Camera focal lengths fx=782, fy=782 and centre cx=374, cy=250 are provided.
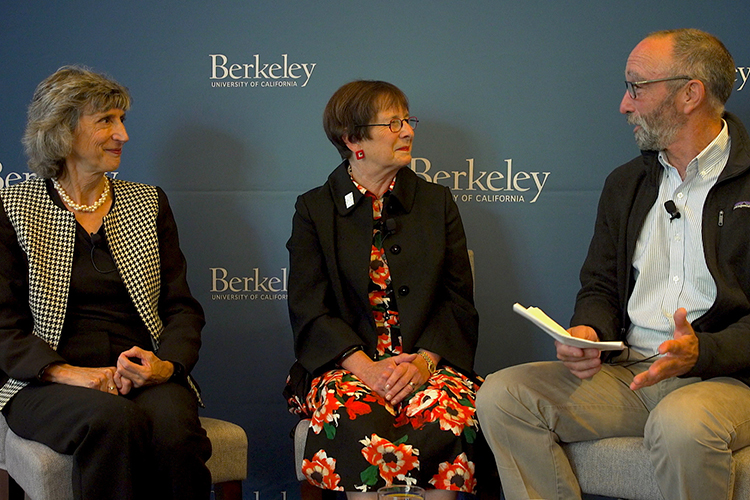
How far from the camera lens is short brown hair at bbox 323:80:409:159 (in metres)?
2.75

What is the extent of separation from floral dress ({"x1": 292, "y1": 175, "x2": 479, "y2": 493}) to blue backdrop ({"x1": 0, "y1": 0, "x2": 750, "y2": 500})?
90 cm

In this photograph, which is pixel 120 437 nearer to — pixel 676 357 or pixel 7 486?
pixel 7 486

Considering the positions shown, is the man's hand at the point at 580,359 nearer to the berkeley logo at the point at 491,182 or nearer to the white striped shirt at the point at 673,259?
the white striped shirt at the point at 673,259

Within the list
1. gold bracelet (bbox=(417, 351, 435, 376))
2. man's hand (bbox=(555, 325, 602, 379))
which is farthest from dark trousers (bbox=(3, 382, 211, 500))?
man's hand (bbox=(555, 325, 602, 379))

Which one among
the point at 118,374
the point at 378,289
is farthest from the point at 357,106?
the point at 118,374

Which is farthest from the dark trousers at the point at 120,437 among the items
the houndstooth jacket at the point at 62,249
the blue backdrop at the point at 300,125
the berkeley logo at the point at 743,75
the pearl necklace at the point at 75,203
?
the berkeley logo at the point at 743,75

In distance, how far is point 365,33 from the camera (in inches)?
126

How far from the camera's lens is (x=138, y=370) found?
91.7 inches

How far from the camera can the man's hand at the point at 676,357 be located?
1.96 metres

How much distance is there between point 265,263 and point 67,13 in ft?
4.33

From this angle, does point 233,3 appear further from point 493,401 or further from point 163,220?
point 493,401

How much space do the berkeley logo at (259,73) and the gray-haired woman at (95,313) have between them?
599 millimetres

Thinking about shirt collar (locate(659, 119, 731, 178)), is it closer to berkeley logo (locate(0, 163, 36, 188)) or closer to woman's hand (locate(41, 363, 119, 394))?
woman's hand (locate(41, 363, 119, 394))

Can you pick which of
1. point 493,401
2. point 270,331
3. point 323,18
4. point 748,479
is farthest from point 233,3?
point 748,479
